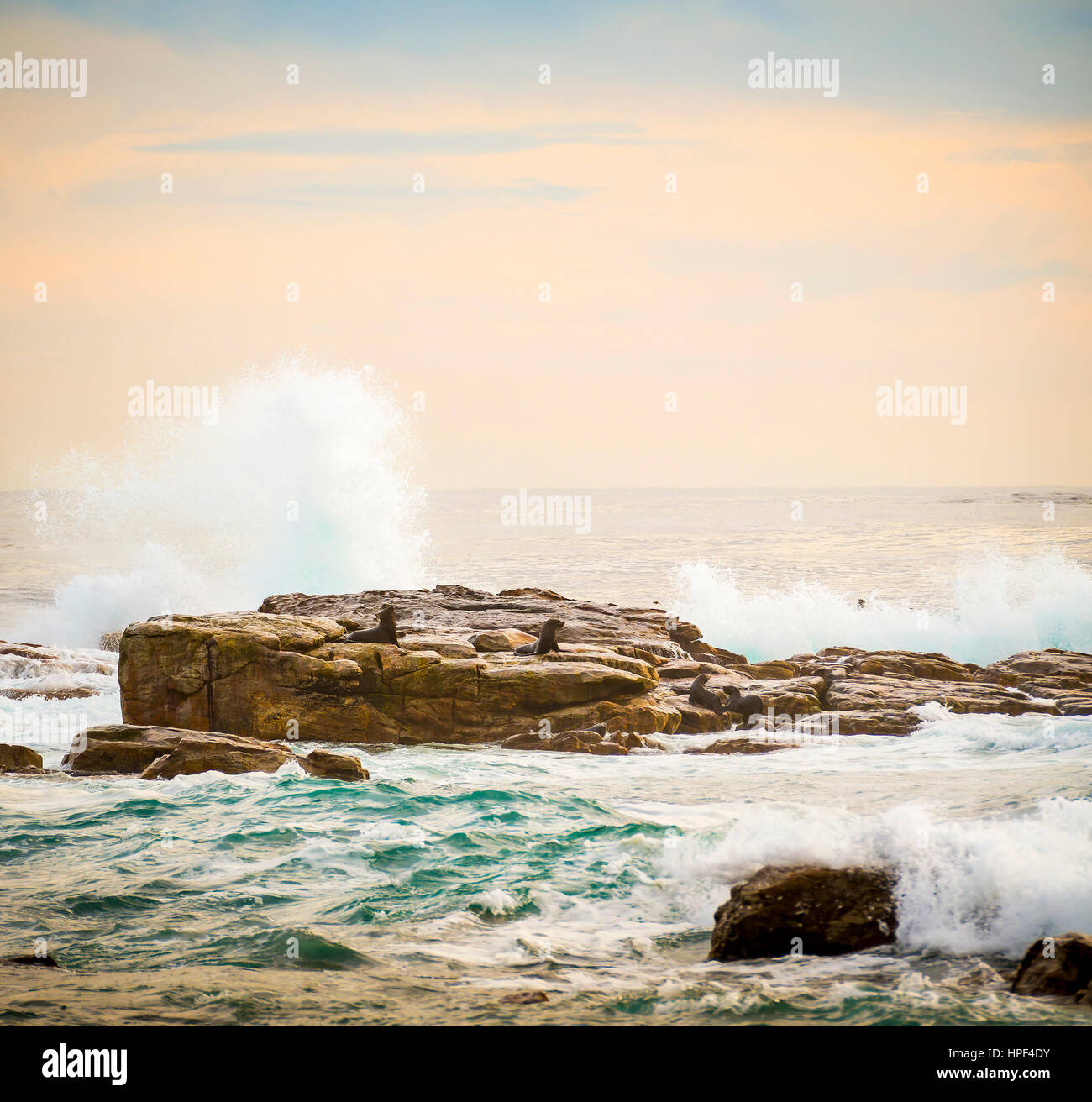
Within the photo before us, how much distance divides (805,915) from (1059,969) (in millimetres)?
1620

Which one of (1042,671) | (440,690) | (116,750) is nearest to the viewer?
(116,750)

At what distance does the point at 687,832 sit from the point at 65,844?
6309 millimetres

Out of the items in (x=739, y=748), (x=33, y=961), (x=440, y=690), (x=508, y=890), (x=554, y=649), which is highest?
(x=554, y=649)

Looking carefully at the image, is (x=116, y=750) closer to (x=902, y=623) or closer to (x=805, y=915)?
(x=805, y=915)

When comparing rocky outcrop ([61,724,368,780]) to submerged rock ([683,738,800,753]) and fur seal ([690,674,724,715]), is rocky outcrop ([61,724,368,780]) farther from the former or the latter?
fur seal ([690,674,724,715])

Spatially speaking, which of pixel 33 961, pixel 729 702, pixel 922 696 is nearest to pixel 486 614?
pixel 729 702

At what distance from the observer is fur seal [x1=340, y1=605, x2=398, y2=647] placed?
17016 mm

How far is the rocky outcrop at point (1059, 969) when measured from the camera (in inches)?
223

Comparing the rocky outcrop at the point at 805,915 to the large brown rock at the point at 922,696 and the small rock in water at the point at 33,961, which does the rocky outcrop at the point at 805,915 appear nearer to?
the small rock in water at the point at 33,961

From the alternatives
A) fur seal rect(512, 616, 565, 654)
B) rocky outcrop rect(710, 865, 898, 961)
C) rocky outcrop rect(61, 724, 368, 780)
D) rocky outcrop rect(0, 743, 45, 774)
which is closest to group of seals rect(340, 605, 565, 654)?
fur seal rect(512, 616, 565, 654)

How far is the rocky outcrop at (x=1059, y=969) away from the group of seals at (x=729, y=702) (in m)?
11.2

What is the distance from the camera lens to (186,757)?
41.6 ft

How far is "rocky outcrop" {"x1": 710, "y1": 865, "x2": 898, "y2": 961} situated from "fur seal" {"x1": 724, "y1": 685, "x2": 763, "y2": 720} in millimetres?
10228
